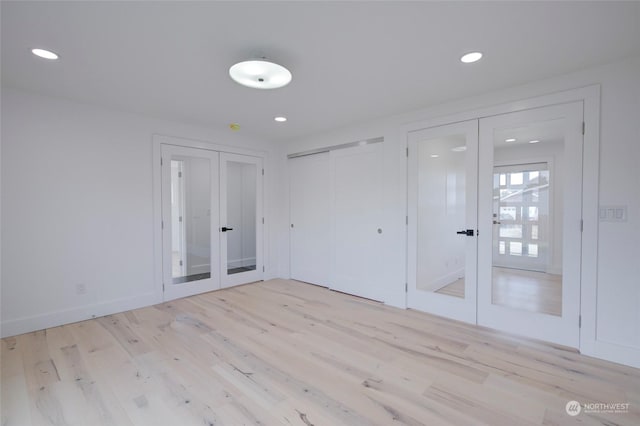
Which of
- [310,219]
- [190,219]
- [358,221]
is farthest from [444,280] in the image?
[190,219]

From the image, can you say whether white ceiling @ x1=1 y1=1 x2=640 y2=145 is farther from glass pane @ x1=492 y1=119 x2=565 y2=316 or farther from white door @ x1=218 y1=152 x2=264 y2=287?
white door @ x1=218 y1=152 x2=264 y2=287

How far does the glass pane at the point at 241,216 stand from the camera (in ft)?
16.3

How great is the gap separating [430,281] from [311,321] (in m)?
1.61

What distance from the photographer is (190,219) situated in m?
4.49

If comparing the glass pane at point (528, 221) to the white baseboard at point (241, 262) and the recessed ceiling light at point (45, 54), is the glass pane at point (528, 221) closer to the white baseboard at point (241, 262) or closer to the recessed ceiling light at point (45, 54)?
the white baseboard at point (241, 262)

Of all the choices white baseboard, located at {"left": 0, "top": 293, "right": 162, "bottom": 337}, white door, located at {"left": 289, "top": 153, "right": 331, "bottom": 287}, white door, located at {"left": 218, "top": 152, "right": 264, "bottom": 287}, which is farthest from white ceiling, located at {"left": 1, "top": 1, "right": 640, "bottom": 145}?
white baseboard, located at {"left": 0, "top": 293, "right": 162, "bottom": 337}

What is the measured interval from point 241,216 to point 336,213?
1684 mm

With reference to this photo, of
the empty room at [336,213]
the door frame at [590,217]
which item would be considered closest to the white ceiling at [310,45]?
the empty room at [336,213]

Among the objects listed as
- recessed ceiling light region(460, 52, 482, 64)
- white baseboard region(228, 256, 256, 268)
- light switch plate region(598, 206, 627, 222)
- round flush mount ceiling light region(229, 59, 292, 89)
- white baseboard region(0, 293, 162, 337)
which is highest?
recessed ceiling light region(460, 52, 482, 64)

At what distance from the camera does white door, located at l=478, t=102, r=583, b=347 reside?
278 cm

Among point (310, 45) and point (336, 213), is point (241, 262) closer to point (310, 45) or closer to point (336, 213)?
point (336, 213)

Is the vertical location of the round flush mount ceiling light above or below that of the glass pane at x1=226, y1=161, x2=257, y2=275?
above

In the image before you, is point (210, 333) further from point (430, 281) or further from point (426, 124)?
point (426, 124)

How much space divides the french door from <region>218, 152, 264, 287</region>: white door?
2.76 metres
